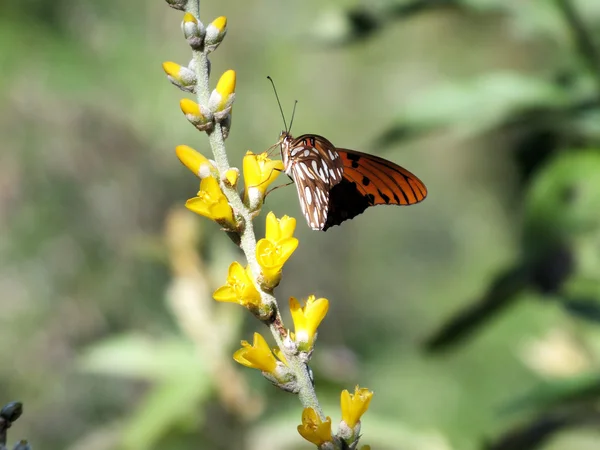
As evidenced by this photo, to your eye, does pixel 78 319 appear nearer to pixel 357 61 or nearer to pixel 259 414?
pixel 259 414

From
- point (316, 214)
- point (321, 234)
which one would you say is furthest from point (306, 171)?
point (321, 234)

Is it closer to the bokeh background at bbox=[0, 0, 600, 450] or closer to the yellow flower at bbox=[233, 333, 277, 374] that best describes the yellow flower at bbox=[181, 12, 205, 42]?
the yellow flower at bbox=[233, 333, 277, 374]

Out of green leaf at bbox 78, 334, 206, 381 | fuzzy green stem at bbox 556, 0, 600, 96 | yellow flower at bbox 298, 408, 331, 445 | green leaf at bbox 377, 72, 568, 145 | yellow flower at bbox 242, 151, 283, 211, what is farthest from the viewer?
green leaf at bbox 78, 334, 206, 381

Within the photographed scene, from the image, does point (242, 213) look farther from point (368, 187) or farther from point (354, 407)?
point (368, 187)

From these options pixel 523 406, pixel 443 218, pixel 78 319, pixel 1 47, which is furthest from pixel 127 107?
pixel 523 406

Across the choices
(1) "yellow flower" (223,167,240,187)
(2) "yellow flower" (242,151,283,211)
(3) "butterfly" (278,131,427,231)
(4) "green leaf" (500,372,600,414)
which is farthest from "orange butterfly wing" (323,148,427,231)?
(4) "green leaf" (500,372,600,414)

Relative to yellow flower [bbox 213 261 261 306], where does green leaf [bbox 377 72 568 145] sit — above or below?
above
